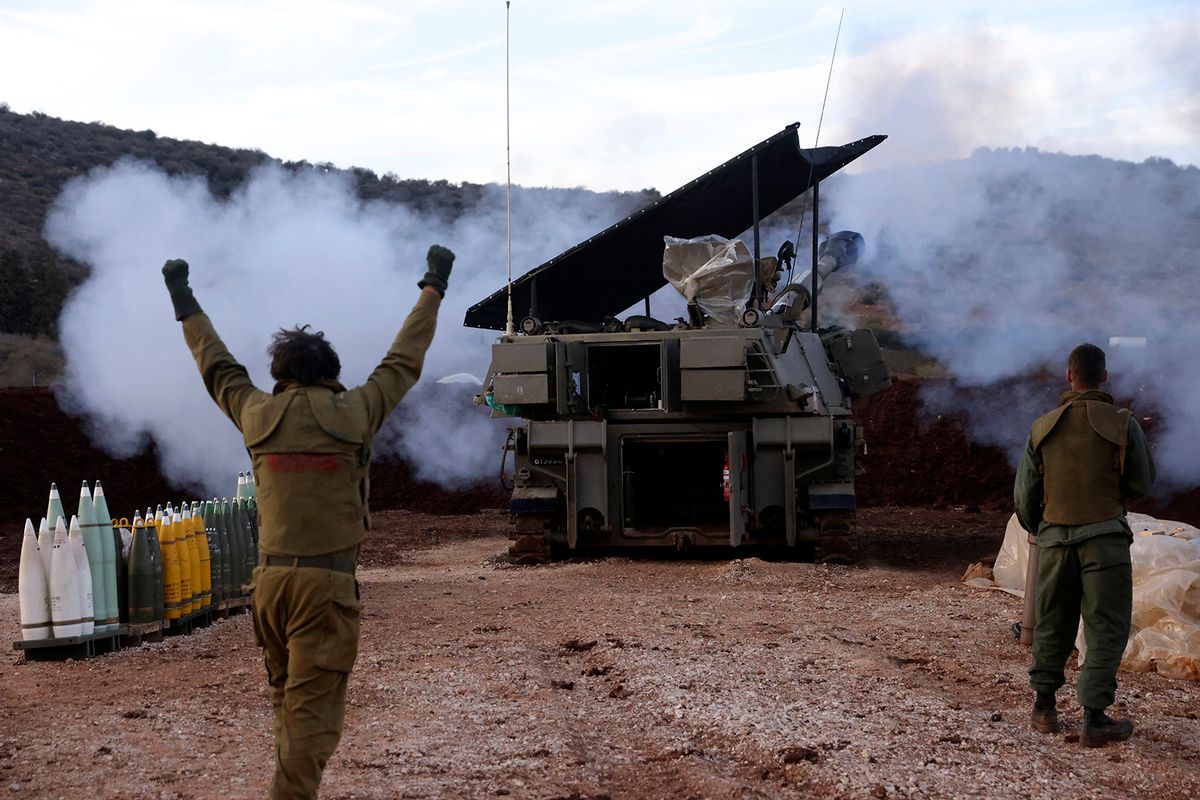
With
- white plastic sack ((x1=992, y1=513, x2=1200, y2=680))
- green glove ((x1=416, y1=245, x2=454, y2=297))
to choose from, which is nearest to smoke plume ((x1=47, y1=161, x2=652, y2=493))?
white plastic sack ((x1=992, y1=513, x2=1200, y2=680))

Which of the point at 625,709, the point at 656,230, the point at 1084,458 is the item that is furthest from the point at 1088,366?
the point at 656,230

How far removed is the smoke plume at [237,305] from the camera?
2286cm

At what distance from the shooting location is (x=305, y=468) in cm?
480

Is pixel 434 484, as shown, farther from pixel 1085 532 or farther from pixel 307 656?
pixel 307 656

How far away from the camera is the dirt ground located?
5641mm

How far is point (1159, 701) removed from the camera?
7145 millimetres

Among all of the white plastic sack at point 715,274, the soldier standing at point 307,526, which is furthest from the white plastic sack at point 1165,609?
the white plastic sack at point 715,274

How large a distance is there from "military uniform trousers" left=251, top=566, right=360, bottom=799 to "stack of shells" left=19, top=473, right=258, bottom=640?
429 centimetres

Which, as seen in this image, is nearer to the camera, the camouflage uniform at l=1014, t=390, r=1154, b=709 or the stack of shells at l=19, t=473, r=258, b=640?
the camouflage uniform at l=1014, t=390, r=1154, b=709

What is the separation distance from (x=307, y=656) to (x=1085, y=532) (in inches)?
140

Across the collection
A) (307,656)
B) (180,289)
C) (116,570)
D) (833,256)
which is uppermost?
(833,256)

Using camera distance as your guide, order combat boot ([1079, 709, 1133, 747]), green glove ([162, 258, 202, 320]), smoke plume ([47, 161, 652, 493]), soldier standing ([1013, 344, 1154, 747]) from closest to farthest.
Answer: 1. green glove ([162, 258, 202, 320])
2. combat boot ([1079, 709, 1133, 747])
3. soldier standing ([1013, 344, 1154, 747])
4. smoke plume ([47, 161, 652, 493])

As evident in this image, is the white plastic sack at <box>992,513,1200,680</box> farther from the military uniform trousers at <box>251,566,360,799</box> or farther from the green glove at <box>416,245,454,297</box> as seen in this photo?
Answer: the military uniform trousers at <box>251,566,360,799</box>

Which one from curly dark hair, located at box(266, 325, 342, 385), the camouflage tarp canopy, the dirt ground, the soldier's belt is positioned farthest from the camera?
the camouflage tarp canopy
